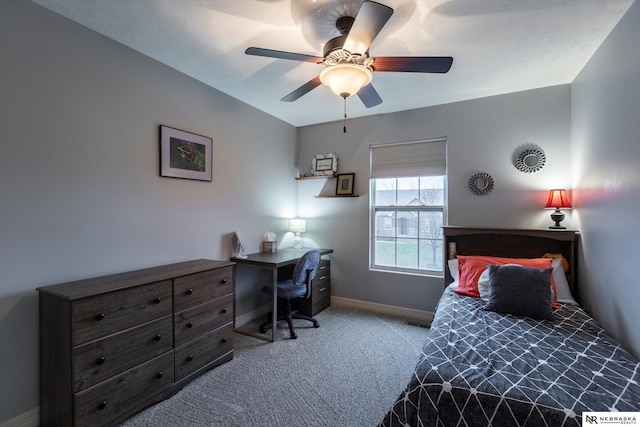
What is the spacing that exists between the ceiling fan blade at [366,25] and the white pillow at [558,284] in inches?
83.3

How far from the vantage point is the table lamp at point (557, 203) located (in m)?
2.63

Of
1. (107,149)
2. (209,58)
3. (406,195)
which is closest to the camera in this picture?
(107,149)

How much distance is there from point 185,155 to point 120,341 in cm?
162

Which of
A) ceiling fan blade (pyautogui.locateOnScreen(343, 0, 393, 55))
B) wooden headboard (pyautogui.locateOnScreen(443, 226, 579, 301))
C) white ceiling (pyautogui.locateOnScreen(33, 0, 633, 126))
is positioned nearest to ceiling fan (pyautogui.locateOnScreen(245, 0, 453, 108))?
ceiling fan blade (pyautogui.locateOnScreen(343, 0, 393, 55))

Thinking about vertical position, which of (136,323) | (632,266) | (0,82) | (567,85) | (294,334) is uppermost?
(567,85)

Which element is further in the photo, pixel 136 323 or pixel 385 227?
pixel 385 227

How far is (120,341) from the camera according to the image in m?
1.76

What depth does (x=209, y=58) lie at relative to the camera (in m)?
2.35

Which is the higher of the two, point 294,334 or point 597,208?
point 597,208

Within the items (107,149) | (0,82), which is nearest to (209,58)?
(107,149)

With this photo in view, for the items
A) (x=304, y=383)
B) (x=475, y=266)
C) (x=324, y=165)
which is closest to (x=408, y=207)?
(x=475, y=266)

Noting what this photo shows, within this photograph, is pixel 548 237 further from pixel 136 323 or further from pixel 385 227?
pixel 136 323

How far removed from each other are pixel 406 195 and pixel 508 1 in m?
2.21

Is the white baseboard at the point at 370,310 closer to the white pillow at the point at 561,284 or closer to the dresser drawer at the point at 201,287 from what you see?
the dresser drawer at the point at 201,287
